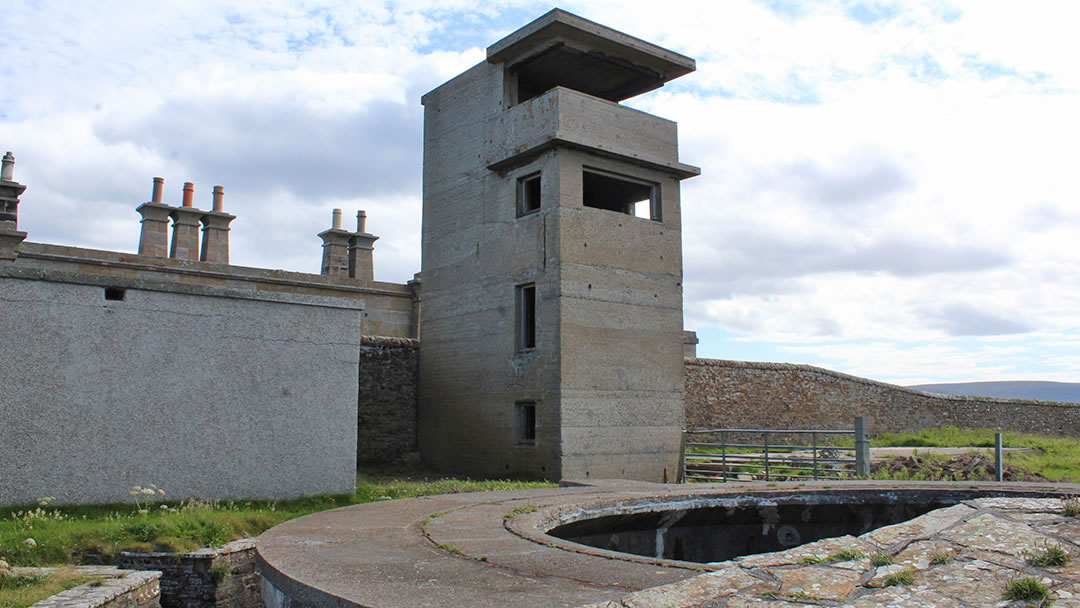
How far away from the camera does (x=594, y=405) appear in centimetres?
1527

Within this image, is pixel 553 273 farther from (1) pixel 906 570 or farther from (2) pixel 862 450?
(1) pixel 906 570

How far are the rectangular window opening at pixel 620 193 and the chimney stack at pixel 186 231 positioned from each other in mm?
10127

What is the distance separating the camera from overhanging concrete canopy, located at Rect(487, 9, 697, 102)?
618 inches

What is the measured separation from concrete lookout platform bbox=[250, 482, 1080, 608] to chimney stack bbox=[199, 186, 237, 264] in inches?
638

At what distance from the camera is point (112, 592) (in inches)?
243

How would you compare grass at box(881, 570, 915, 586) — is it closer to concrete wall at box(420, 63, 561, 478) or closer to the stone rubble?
the stone rubble

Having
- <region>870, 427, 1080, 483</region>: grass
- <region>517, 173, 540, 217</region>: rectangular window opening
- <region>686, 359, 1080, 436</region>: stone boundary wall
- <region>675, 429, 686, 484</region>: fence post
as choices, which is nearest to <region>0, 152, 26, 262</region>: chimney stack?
<region>517, 173, 540, 217</region>: rectangular window opening

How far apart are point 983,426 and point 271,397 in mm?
24878

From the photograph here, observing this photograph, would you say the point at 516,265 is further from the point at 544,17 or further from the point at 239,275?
the point at 239,275

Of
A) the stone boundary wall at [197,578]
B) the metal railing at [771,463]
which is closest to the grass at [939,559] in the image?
the stone boundary wall at [197,578]

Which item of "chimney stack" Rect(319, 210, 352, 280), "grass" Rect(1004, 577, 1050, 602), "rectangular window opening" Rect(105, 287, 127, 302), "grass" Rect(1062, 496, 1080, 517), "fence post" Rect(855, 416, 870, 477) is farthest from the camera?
"chimney stack" Rect(319, 210, 352, 280)

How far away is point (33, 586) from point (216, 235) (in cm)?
1681

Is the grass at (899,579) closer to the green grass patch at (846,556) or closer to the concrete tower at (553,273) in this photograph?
the green grass patch at (846,556)

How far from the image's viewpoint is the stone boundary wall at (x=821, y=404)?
21.5 metres
